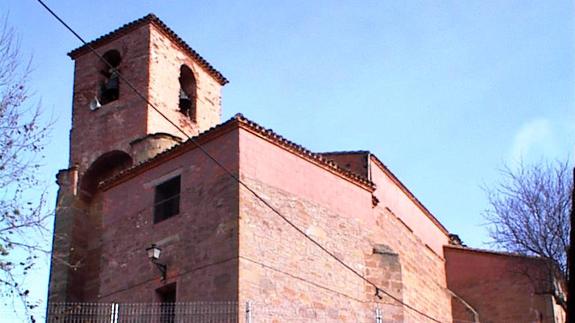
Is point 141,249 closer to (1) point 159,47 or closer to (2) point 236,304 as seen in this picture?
(2) point 236,304

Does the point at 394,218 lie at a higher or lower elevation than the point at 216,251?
higher

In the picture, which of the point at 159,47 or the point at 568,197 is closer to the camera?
the point at 568,197

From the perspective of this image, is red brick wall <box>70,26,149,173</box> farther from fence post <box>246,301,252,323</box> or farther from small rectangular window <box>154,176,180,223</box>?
fence post <box>246,301,252,323</box>

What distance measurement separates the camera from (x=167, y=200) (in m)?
21.5

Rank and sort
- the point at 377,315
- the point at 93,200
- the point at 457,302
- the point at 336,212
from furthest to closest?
the point at 457,302 → the point at 93,200 → the point at 336,212 → the point at 377,315

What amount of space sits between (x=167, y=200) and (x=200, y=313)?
11.3 feet

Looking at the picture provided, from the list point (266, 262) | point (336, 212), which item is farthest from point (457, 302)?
point (266, 262)

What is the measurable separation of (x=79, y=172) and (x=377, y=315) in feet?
33.2

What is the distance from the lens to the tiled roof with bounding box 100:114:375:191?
67.7 feet

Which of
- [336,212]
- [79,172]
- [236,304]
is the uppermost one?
[79,172]

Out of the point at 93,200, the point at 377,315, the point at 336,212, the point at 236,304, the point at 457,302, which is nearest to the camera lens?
the point at 236,304

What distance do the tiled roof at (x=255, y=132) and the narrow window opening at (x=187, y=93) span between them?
17.4 ft

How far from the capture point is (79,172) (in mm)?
26078

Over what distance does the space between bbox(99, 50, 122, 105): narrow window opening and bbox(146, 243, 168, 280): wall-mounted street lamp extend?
7.86 m
